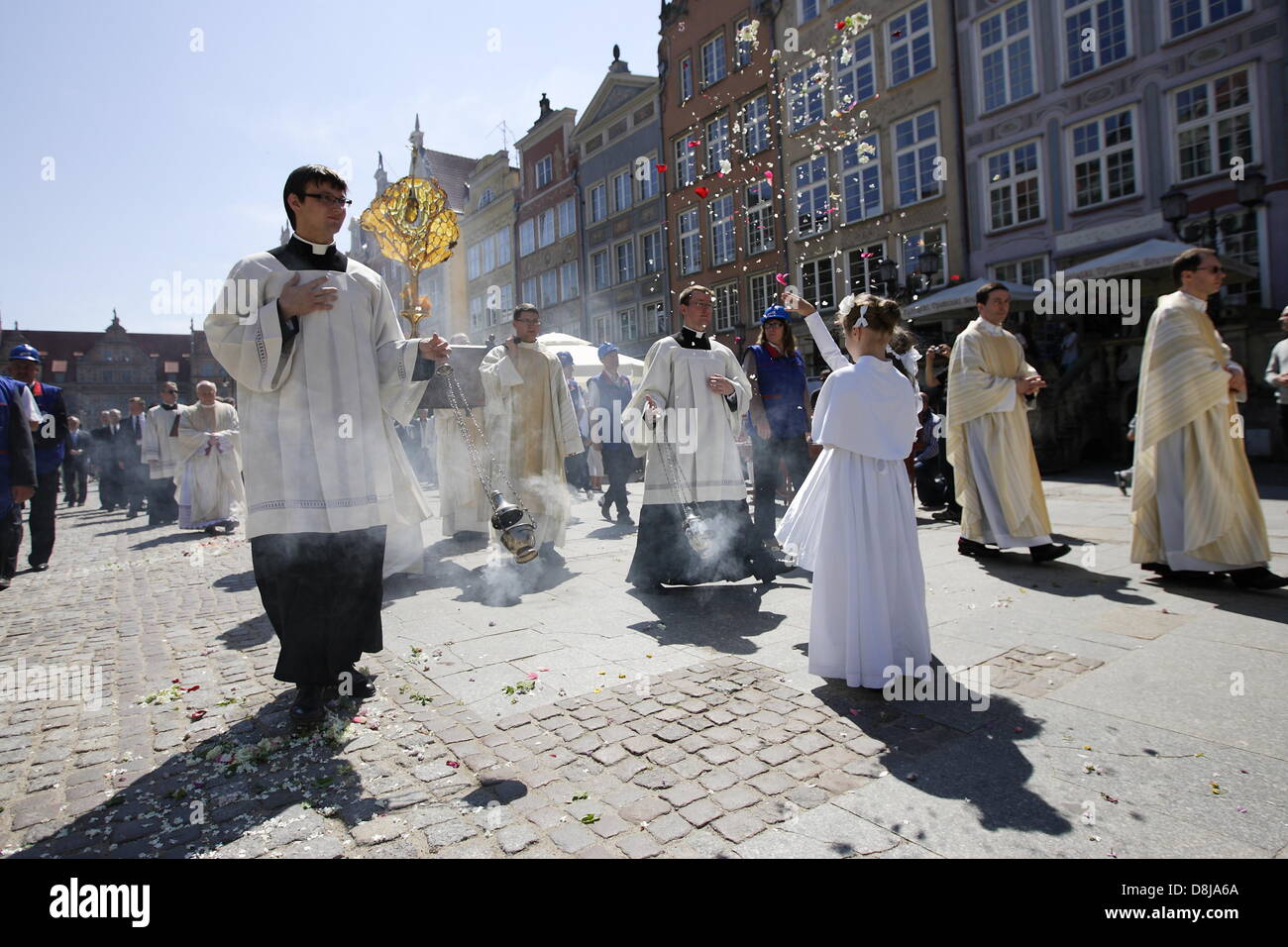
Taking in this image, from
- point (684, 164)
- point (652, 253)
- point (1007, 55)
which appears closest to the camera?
point (1007, 55)

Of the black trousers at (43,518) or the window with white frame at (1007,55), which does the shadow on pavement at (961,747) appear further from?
the window with white frame at (1007,55)

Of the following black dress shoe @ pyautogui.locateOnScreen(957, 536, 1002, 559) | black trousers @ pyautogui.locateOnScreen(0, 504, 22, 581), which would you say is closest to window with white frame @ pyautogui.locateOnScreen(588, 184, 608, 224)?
black trousers @ pyautogui.locateOnScreen(0, 504, 22, 581)

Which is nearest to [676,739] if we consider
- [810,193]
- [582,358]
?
[582,358]

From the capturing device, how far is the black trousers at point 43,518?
8227mm

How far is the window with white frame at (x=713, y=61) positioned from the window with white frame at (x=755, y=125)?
187 cm

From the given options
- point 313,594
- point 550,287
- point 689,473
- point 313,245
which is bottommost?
point 313,594

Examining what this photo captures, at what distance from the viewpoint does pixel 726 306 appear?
1105 inches

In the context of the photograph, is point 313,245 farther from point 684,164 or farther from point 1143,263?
point 684,164

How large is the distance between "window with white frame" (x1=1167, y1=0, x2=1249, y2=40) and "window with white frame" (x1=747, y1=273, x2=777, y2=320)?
12320mm

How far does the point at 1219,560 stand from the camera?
4.76 metres

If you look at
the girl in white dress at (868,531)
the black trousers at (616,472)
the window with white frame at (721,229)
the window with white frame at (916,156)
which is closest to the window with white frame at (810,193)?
the window with white frame at (916,156)

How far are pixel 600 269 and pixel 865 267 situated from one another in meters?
15.3

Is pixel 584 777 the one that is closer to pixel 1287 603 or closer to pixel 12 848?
pixel 12 848
